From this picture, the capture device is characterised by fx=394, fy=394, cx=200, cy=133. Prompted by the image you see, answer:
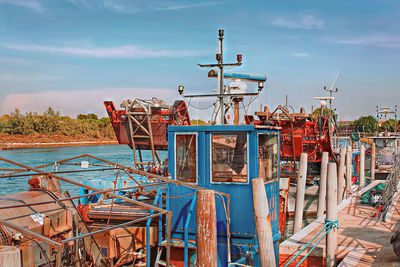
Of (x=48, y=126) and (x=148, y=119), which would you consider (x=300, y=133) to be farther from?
(x=48, y=126)

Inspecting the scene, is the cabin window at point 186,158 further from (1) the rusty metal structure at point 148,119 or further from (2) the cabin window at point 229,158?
(1) the rusty metal structure at point 148,119

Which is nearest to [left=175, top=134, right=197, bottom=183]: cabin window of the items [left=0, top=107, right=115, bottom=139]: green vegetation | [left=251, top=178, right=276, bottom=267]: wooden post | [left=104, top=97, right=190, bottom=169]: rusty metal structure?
[left=251, top=178, right=276, bottom=267]: wooden post

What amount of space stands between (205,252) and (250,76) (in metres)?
7.01

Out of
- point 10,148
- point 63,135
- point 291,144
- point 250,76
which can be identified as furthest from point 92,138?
point 250,76

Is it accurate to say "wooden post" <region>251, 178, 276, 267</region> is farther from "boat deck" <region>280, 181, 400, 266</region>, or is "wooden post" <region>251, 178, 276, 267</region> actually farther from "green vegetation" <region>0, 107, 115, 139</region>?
"green vegetation" <region>0, 107, 115, 139</region>

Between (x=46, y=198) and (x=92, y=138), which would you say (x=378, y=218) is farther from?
(x=92, y=138)

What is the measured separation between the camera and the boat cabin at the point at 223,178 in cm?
811

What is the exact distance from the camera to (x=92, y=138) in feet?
292

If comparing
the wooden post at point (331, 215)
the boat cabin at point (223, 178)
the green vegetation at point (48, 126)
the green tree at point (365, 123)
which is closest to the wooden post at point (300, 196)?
the wooden post at point (331, 215)

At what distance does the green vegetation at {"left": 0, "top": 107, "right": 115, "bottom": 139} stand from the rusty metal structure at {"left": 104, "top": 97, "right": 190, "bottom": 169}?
65865 mm

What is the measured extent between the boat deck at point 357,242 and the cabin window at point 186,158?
10.1ft

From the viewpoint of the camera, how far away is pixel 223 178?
8.28m

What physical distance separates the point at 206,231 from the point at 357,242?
5585 mm

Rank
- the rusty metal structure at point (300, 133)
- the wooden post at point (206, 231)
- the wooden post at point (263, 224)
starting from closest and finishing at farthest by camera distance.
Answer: the wooden post at point (206, 231), the wooden post at point (263, 224), the rusty metal structure at point (300, 133)
